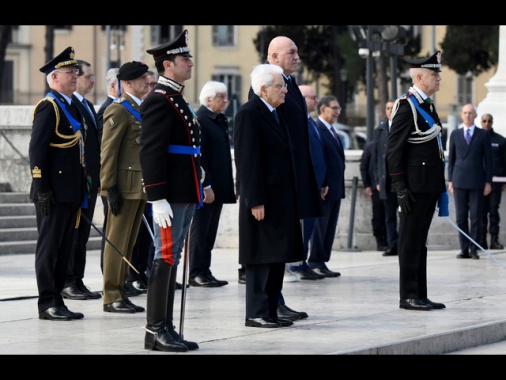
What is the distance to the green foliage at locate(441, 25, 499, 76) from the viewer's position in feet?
197

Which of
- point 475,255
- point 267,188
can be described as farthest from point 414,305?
point 475,255

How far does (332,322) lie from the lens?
10.4 metres

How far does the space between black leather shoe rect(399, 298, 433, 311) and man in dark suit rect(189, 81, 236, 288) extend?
246 cm

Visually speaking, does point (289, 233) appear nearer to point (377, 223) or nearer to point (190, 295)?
point (190, 295)

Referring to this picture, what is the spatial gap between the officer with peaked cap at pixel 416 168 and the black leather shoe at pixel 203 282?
2.38 metres

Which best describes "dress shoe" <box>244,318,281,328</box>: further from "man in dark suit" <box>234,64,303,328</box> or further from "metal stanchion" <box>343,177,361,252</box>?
"metal stanchion" <box>343,177,361,252</box>

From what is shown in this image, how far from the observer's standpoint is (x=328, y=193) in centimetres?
1428

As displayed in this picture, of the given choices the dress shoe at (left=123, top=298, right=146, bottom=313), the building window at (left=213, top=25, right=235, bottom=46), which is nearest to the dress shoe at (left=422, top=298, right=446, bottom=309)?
the dress shoe at (left=123, top=298, right=146, bottom=313)

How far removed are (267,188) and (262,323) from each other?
973 mm

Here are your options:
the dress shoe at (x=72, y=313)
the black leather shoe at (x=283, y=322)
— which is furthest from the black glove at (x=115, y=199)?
the black leather shoe at (x=283, y=322)

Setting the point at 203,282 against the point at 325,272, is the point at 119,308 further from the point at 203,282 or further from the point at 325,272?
the point at 325,272

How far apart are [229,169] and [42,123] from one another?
320 centimetres

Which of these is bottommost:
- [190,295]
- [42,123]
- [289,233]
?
[190,295]
